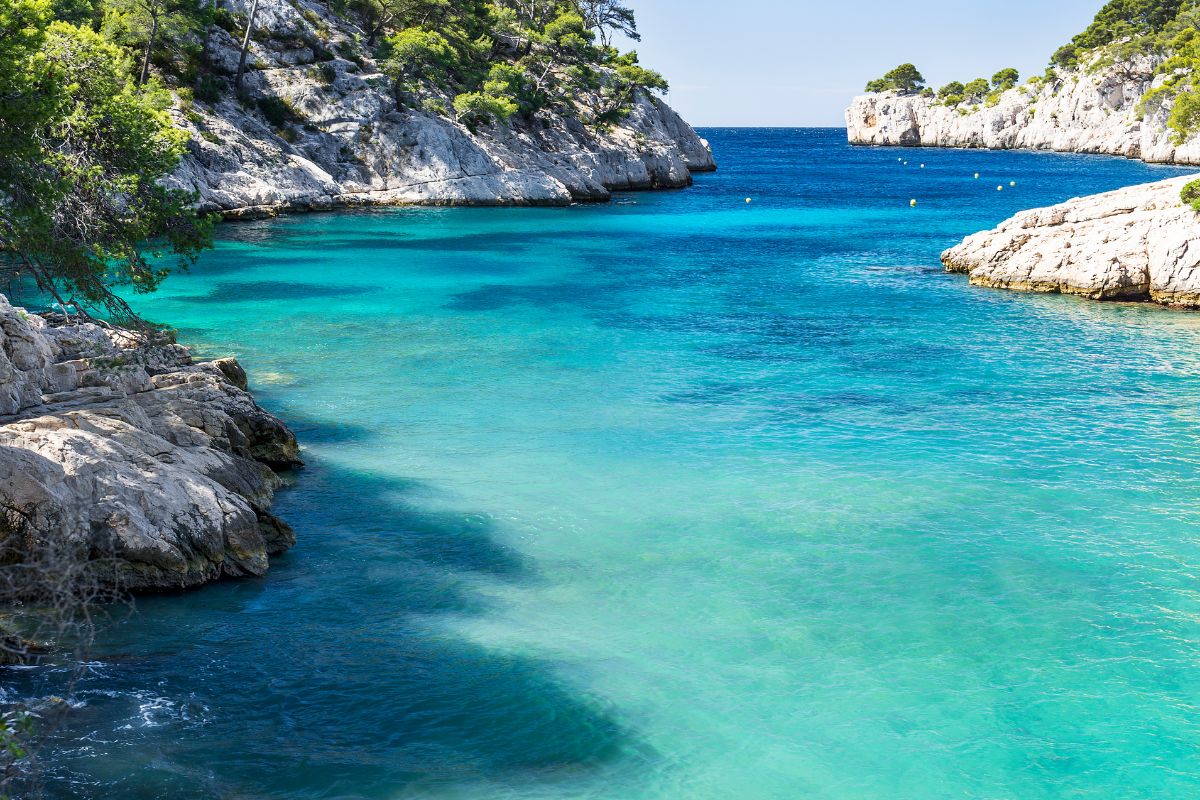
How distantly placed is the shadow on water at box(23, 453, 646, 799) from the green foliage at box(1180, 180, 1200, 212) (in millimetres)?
30828

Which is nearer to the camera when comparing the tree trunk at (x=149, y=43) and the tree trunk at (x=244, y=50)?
the tree trunk at (x=149, y=43)

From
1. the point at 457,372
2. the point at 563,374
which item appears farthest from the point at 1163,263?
the point at 457,372

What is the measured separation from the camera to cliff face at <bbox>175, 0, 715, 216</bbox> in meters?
60.7

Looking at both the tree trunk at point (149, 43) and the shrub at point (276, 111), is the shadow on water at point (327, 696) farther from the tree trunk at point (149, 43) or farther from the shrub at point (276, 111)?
the shrub at point (276, 111)

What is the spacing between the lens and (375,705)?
1261cm

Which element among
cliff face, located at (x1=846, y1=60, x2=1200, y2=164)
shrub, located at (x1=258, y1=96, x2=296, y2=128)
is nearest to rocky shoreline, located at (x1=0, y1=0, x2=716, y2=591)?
shrub, located at (x1=258, y1=96, x2=296, y2=128)

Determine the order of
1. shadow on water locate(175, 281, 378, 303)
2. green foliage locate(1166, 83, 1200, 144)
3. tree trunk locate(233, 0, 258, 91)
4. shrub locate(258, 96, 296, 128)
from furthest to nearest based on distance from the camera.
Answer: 1. green foliage locate(1166, 83, 1200, 144)
2. shrub locate(258, 96, 296, 128)
3. tree trunk locate(233, 0, 258, 91)
4. shadow on water locate(175, 281, 378, 303)

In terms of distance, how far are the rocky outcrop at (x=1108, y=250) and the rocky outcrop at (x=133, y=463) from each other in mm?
31486

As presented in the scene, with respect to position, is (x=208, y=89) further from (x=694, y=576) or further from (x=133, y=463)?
(x=694, y=576)

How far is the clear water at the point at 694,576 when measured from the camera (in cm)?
1178

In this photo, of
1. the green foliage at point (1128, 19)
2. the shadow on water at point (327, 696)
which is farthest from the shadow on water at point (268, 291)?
the green foliage at point (1128, 19)

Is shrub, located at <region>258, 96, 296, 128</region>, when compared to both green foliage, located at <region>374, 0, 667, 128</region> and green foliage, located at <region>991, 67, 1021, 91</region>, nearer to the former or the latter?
green foliage, located at <region>374, 0, 667, 128</region>

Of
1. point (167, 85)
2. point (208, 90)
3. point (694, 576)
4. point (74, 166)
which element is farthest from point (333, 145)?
point (694, 576)

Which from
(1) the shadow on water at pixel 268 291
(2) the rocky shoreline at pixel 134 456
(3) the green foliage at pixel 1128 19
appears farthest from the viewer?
(3) the green foliage at pixel 1128 19
